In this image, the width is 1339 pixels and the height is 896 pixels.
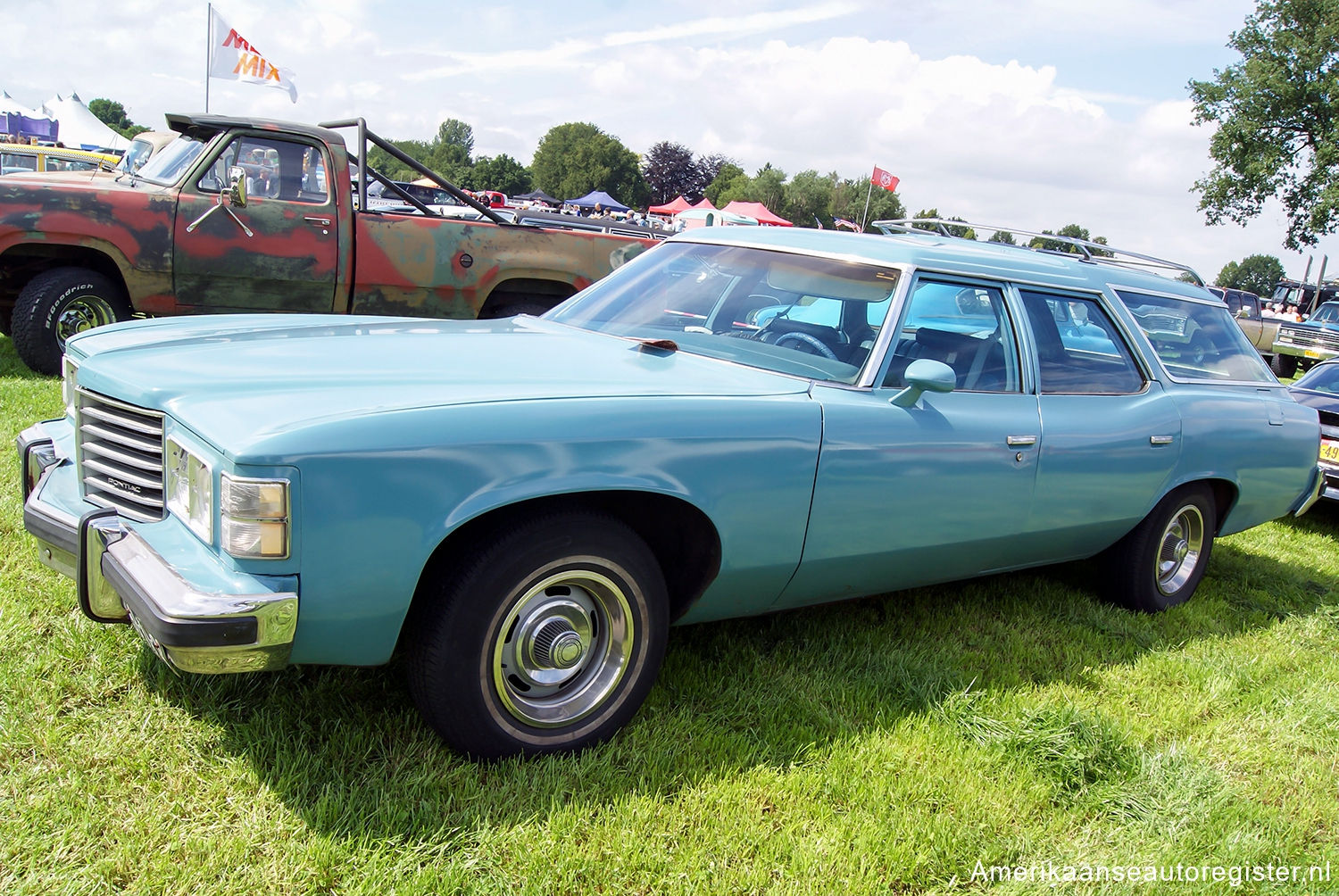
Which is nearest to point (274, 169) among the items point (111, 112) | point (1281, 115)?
point (1281, 115)

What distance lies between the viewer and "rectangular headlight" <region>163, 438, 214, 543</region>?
218cm

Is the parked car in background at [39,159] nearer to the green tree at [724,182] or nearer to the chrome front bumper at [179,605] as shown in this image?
the chrome front bumper at [179,605]

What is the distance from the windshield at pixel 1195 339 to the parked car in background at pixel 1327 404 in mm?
1675

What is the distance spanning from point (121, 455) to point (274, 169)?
4967 mm

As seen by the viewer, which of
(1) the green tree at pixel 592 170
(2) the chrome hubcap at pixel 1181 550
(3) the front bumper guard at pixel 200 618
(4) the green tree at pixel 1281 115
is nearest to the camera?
(3) the front bumper guard at pixel 200 618

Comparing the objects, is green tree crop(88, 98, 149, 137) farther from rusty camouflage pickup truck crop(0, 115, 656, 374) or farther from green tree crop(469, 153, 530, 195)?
rusty camouflage pickup truck crop(0, 115, 656, 374)

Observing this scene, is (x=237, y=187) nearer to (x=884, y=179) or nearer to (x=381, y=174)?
(x=381, y=174)

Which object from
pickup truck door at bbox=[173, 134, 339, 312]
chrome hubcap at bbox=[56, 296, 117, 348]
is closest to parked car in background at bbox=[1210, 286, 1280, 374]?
pickup truck door at bbox=[173, 134, 339, 312]

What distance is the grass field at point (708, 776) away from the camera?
219 centimetres

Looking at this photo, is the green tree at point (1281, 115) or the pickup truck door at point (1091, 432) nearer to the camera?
the pickup truck door at point (1091, 432)

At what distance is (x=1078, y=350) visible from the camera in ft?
12.7

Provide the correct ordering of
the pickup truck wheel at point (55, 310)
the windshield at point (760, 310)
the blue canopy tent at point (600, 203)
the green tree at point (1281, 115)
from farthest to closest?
the blue canopy tent at point (600, 203), the green tree at point (1281, 115), the pickup truck wheel at point (55, 310), the windshield at point (760, 310)

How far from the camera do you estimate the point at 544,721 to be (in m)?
2.58

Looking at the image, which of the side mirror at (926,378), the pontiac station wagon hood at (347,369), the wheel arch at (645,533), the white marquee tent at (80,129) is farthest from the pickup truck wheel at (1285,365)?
the white marquee tent at (80,129)
